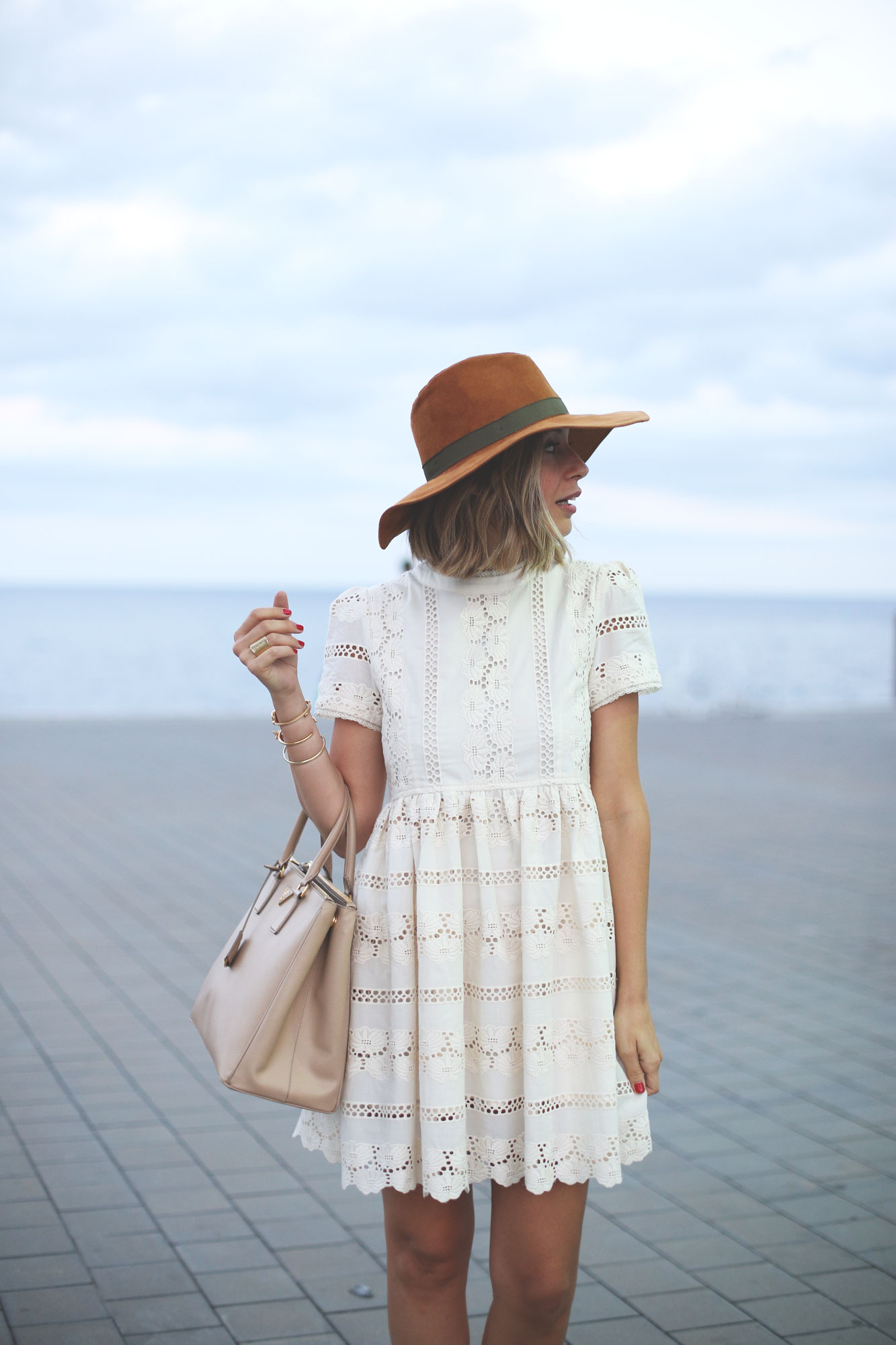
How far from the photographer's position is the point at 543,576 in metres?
2.33

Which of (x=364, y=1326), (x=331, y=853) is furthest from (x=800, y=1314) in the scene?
(x=331, y=853)

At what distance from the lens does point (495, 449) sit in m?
2.20

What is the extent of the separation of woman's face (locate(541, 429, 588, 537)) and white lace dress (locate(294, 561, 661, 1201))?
13 centimetres

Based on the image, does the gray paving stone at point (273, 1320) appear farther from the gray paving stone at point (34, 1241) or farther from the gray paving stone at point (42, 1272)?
the gray paving stone at point (34, 1241)

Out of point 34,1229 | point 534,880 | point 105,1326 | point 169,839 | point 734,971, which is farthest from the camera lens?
point 169,839

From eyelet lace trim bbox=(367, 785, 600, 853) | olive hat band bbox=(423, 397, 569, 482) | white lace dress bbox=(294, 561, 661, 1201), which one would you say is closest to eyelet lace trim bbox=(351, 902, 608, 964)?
white lace dress bbox=(294, 561, 661, 1201)

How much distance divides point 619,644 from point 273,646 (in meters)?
0.60

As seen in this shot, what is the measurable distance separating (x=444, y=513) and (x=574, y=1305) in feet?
6.87

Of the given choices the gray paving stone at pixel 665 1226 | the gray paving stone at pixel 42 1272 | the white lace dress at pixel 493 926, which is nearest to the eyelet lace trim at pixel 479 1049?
the white lace dress at pixel 493 926

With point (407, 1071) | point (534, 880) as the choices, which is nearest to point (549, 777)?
point (534, 880)

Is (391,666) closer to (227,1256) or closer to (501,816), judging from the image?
(501,816)

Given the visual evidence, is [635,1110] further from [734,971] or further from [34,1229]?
[734,971]

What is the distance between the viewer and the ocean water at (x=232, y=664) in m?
25.2

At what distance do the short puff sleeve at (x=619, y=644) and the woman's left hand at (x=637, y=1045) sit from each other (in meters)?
0.52
